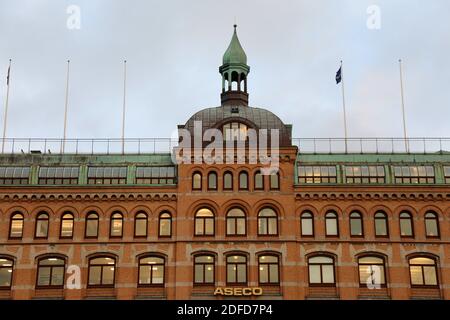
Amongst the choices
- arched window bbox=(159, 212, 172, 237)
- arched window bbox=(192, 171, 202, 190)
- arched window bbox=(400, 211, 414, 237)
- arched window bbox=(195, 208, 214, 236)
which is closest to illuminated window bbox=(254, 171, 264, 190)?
arched window bbox=(195, 208, 214, 236)

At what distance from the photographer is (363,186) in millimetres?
59906

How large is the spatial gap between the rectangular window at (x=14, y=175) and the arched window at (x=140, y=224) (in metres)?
10.5

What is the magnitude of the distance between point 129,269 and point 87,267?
363cm

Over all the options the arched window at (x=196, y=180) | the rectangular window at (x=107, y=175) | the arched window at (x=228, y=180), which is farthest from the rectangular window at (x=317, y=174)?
the rectangular window at (x=107, y=175)

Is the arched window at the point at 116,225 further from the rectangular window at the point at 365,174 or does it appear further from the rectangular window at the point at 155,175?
the rectangular window at the point at 365,174

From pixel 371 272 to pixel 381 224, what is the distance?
434 cm

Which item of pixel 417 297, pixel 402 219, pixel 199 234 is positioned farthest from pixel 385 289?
pixel 199 234

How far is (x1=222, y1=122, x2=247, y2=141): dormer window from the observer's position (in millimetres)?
61094

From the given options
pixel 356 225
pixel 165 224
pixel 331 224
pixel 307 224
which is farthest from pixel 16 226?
pixel 356 225

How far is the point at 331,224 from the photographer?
5969cm

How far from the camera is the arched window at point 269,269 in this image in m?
57.8

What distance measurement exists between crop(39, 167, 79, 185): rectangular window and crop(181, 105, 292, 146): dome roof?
35.9ft

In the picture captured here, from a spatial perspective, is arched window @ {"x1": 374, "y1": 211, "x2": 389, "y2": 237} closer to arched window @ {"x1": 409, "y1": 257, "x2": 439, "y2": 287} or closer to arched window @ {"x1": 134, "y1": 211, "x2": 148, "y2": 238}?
arched window @ {"x1": 409, "y1": 257, "x2": 439, "y2": 287}

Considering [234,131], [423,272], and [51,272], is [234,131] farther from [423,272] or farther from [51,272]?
[423,272]
